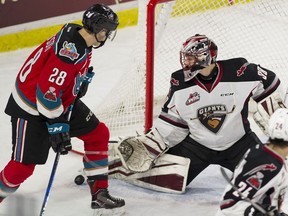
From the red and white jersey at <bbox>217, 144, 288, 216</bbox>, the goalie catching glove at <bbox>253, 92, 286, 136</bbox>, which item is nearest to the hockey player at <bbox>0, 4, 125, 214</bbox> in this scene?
the goalie catching glove at <bbox>253, 92, 286, 136</bbox>

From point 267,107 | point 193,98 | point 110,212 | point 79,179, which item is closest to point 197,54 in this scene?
point 193,98

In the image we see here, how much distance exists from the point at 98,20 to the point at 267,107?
0.98 meters

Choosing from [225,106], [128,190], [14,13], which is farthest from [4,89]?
[225,106]

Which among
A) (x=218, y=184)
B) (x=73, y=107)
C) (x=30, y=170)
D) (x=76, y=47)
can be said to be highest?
(x=76, y=47)

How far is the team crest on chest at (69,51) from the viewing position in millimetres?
3205

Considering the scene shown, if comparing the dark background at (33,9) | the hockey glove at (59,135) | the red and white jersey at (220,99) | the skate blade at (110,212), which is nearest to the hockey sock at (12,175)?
the hockey glove at (59,135)

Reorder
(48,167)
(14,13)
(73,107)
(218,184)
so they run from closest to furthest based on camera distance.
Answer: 1. (73,107)
2. (218,184)
3. (48,167)
4. (14,13)

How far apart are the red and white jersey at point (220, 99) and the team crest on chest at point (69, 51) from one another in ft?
1.99

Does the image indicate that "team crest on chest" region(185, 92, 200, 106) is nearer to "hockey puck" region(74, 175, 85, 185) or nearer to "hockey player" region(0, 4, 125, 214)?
"hockey player" region(0, 4, 125, 214)

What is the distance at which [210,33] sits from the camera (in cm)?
460

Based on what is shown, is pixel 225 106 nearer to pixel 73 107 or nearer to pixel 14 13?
pixel 73 107

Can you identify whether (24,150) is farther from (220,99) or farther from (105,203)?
Answer: (220,99)

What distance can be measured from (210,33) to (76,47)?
1543 millimetres

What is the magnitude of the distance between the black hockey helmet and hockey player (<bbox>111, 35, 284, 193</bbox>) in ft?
1.36
